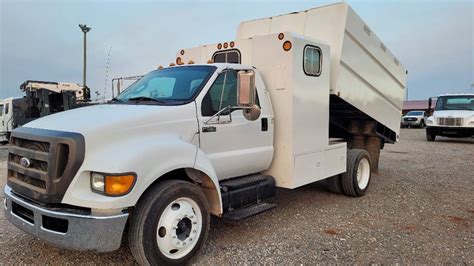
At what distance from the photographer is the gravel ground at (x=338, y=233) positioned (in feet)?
13.7

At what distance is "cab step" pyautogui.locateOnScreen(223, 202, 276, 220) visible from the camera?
177 inches

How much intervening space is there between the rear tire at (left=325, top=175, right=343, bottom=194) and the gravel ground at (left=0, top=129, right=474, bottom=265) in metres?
0.11

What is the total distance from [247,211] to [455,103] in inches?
705

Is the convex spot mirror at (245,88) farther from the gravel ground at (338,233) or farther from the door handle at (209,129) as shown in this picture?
the gravel ground at (338,233)

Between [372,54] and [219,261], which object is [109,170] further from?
[372,54]

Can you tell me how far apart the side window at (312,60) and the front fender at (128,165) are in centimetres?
246

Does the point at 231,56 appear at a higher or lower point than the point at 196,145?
higher

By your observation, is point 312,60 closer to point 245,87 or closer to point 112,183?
point 245,87

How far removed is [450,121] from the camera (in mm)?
18078

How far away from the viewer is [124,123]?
3.63m

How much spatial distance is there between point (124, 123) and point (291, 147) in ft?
8.04

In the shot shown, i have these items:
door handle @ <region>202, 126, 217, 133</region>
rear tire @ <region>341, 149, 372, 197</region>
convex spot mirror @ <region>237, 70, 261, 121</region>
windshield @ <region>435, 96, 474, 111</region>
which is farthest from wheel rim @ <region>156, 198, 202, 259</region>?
windshield @ <region>435, 96, 474, 111</region>

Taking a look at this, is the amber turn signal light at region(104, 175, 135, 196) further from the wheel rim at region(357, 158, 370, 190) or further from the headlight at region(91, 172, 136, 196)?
the wheel rim at region(357, 158, 370, 190)

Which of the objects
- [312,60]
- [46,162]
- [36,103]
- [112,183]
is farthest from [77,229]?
[36,103]
